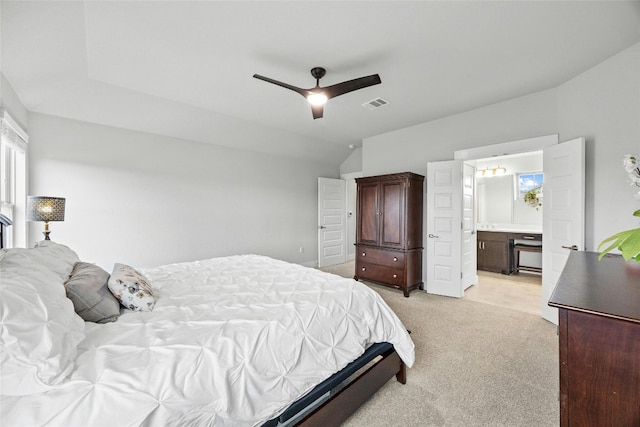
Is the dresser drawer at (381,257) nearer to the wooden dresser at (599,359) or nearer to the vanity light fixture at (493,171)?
the wooden dresser at (599,359)

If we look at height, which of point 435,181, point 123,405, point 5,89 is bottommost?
point 123,405

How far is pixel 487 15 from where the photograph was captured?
198 centimetres

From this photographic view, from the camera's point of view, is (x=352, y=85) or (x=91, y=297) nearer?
(x=91, y=297)

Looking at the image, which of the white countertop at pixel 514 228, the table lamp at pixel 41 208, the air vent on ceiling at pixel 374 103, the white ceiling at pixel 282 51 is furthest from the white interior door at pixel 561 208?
the table lamp at pixel 41 208

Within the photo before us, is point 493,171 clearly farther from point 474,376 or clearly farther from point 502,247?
point 474,376

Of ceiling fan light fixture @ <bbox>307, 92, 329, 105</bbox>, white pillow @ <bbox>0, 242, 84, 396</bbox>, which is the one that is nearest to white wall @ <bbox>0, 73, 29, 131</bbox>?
white pillow @ <bbox>0, 242, 84, 396</bbox>

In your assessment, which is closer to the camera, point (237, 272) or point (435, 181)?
point (237, 272)

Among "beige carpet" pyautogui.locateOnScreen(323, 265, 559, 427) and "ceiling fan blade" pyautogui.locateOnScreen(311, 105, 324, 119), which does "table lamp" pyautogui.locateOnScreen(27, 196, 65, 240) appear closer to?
"ceiling fan blade" pyautogui.locateOnScreen(311, 105, 324, 119)

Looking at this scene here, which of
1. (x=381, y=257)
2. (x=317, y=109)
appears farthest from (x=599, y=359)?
(x=381, y=257)

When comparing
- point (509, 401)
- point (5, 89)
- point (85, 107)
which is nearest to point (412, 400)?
point (509, 401)

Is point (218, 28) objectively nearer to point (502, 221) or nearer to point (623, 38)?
point (623, 38)

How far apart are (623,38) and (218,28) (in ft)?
11.1

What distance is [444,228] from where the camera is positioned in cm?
405

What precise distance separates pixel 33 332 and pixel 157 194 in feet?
11.5
